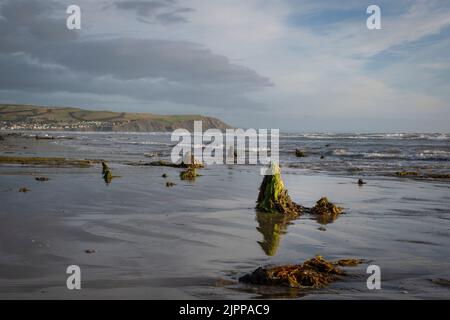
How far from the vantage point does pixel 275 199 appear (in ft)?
44.2

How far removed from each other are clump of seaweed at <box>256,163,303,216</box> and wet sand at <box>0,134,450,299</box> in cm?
39

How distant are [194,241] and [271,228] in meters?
2.43

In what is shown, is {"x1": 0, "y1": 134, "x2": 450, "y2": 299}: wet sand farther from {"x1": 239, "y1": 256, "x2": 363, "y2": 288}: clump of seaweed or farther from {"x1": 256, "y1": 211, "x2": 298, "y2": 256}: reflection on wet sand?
{"x1": 239, "y1": 256, "x2": 363, "y2": 288}: clump of seaweed

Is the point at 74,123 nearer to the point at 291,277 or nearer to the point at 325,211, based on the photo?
the point at 325,211

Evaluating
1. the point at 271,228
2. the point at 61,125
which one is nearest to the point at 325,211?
the point at 271,228

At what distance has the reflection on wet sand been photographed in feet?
31.0

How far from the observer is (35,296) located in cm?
611

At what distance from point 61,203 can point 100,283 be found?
7.75 meters

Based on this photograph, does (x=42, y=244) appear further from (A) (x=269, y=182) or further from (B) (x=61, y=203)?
(A) (x=269, y=182)

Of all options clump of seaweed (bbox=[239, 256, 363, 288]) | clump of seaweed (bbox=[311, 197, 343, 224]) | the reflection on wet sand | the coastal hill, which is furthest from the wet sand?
the coastal hill

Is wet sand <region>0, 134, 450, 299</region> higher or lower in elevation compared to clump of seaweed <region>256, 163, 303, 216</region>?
lower

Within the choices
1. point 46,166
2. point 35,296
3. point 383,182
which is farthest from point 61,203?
point 383,182

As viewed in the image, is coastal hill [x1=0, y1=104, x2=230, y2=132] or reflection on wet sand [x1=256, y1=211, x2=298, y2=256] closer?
reflection on wet sand [x1=256, y1=211, x2=298, y2=256]
